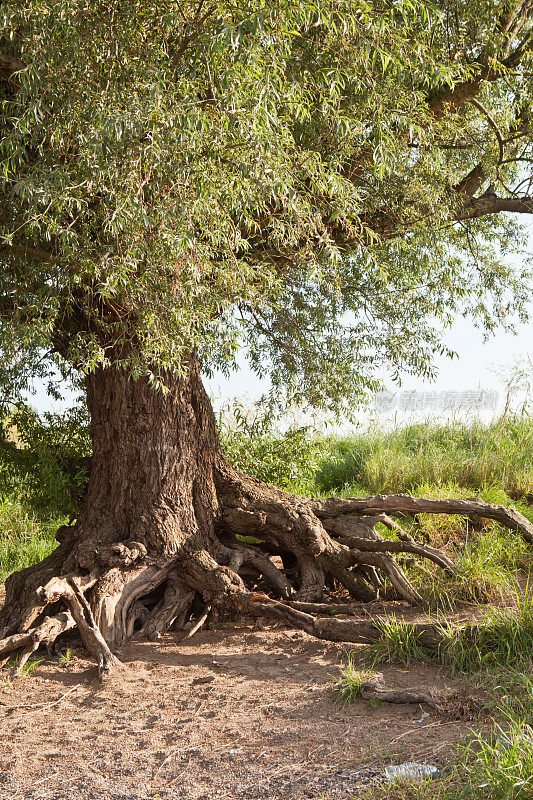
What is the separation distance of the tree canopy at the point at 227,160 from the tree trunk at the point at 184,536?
0.77 m

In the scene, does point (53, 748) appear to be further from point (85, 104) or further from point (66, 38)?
point (66, 38)

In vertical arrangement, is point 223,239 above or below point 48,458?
above

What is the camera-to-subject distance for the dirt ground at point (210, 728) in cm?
346

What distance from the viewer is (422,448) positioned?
1033 centimetres

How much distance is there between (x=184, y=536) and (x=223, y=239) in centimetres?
283

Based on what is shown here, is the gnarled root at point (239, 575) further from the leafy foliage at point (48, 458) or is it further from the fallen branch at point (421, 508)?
the leafy foliage at point (48, 458)

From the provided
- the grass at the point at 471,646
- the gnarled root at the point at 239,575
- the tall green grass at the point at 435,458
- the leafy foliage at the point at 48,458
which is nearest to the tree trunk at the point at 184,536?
the gnarled root at the point at 239,575

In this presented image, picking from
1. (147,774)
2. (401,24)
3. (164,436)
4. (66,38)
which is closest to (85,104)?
(66,38)

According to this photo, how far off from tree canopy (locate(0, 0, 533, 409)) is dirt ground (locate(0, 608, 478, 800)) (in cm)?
219

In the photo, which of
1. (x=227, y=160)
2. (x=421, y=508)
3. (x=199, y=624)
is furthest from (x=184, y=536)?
(x=227, y=160)

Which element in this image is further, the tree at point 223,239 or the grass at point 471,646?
the grass at point 471,646

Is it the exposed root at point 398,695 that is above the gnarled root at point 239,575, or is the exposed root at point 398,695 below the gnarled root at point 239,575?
below

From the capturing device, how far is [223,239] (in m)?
4.72

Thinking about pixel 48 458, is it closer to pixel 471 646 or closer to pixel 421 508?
pixel 421 508
